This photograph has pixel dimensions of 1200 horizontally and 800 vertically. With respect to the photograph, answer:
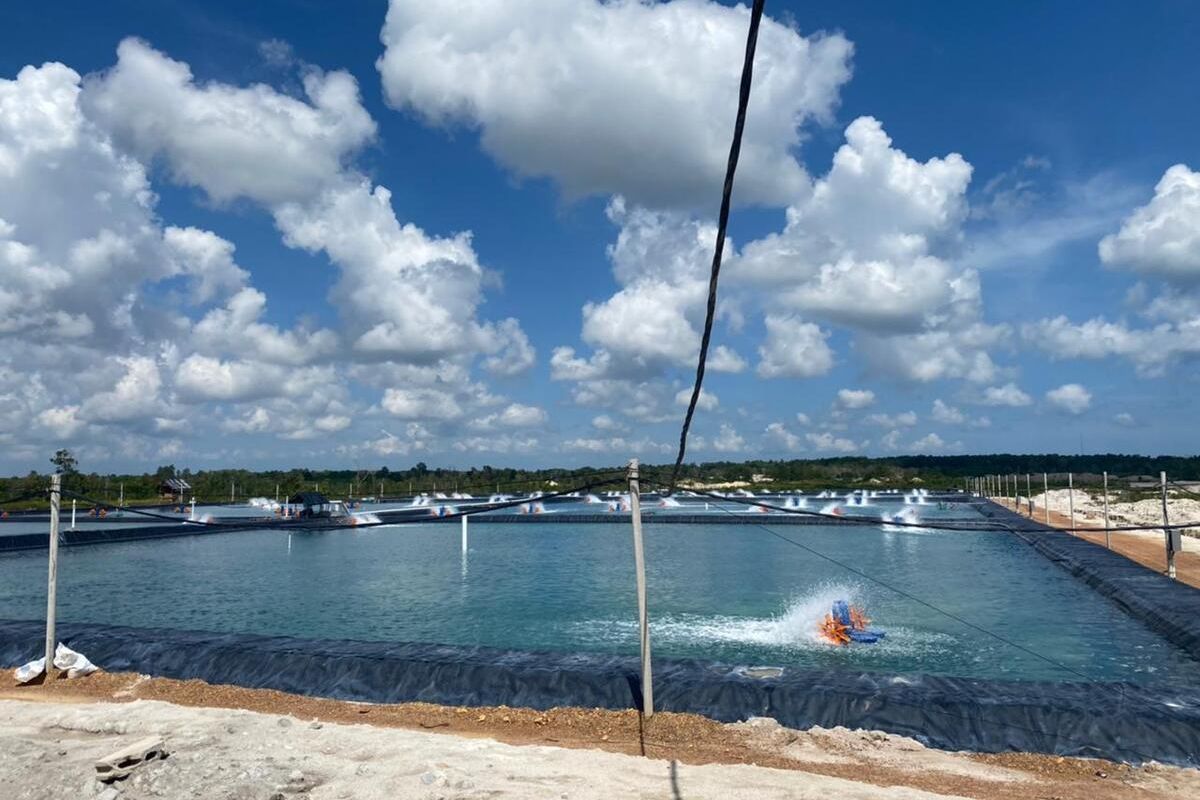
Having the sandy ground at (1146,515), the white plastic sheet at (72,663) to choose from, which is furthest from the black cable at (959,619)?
the white plastic sheet at (72,663)

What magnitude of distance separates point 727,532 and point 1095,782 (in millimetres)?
35051

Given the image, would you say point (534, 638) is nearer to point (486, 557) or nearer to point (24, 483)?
point (486, 557)

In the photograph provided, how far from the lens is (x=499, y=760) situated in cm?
758

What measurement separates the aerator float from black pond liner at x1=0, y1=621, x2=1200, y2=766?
5.29m

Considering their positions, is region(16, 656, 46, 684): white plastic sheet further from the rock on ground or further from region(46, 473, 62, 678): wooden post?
the rock on ground

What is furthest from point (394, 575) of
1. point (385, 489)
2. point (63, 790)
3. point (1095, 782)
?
point (385, 489)

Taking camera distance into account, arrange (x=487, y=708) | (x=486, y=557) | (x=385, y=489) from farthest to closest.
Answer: (x=385, y=489), (x=486, y=557), (x=487, y=708)

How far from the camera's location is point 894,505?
6412cm

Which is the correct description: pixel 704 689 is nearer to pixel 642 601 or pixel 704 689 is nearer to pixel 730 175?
pixel 642 601

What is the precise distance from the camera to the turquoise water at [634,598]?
47.2 feet

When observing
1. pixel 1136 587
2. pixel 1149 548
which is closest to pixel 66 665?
pixel 1136 587

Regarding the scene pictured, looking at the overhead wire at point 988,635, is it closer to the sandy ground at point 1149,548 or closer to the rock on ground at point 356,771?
the rock on ground at point 356,771

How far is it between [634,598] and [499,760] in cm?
1276

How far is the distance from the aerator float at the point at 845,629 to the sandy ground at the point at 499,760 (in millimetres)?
6522
